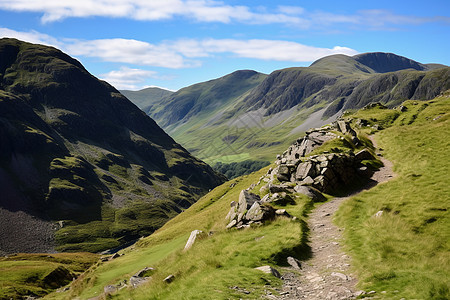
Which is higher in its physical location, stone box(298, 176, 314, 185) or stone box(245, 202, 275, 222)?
stone box(298, 176, 314, 185)

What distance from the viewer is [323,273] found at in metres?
19.5

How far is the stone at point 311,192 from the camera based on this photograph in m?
38.0

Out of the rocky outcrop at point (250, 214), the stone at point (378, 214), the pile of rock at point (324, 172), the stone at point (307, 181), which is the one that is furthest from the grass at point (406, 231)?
the stone at point (307, 181)

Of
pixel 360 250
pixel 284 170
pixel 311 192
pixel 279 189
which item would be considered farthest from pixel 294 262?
pixel 284 170

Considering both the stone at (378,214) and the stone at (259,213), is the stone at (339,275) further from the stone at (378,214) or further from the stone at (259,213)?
the stone at (259,213)

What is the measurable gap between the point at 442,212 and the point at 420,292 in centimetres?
1390

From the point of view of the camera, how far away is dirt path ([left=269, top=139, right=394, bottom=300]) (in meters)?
16.6

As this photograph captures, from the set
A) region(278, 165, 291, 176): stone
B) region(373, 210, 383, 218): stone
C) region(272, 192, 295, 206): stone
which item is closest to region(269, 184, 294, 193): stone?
region(272, 192, 295, 206): stone

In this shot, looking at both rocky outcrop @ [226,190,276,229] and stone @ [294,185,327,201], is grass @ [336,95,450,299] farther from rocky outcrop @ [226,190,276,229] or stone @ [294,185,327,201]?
rocky outcrop @ [226,190,276,229]

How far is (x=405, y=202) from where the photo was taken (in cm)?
2964

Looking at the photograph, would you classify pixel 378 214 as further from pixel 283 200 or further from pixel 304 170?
pixel 304 170

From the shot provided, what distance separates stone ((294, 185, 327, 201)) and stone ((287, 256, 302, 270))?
1726cm

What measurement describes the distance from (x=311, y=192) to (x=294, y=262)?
1881 centimetres

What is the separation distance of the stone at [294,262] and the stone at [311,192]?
17.3 meters
